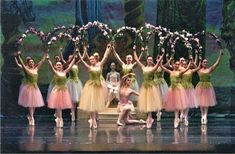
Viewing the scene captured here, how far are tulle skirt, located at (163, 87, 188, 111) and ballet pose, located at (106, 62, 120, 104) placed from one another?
1216mm

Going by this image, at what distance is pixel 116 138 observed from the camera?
8.80 metres

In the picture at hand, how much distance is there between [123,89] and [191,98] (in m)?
1.34

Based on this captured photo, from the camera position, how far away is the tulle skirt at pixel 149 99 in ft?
33.1

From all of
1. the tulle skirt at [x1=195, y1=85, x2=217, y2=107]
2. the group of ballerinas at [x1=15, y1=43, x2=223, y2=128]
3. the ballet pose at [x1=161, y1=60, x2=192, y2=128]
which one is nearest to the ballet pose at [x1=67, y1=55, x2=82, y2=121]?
the group of ballerinas at [x1=15, y1=43, x2=223, y2=128]

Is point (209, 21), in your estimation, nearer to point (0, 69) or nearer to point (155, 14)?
point (155, 14)

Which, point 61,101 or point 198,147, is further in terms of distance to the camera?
point 61,101

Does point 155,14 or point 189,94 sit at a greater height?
point 155,14

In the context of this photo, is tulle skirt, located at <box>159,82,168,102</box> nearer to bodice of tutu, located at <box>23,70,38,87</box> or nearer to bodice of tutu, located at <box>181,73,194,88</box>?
bodice of tutu, located at <box>181,73,194,88</box>

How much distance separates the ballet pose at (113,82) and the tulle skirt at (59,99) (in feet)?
3.72

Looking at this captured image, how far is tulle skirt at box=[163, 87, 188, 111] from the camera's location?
1046 centimetres

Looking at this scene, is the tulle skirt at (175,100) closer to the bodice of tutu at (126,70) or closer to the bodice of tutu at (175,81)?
the bodice of tutu at (175,81)

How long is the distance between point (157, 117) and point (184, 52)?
1552 mm

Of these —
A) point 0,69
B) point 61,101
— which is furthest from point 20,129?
point 0,69

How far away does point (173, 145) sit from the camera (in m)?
8.04
